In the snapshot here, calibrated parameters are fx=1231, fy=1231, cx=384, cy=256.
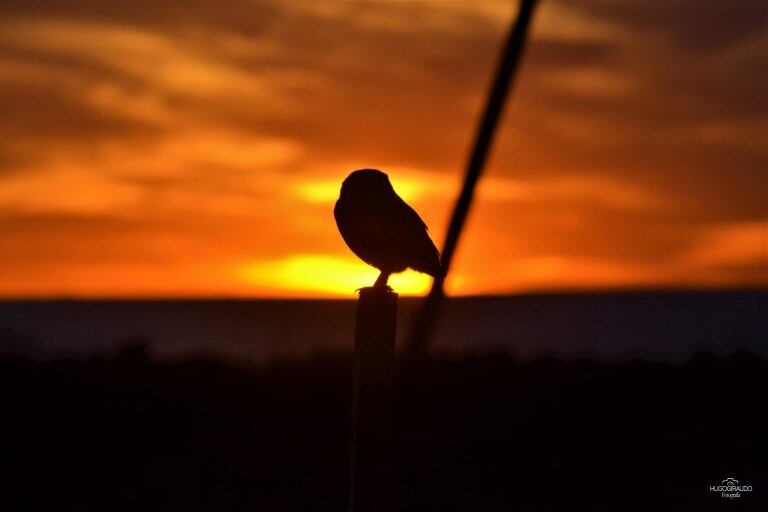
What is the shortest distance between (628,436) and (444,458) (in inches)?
92.2

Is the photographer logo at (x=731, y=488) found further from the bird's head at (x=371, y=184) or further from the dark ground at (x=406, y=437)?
the bird's head at (x=371, y=184)

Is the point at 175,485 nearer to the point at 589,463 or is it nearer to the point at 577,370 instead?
the point at 589,463

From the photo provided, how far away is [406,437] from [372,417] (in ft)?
23.0

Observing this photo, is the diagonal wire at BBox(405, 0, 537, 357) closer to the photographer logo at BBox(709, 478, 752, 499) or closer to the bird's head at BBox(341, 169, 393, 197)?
the bird's head at BBox(341, 169, 393, 197)

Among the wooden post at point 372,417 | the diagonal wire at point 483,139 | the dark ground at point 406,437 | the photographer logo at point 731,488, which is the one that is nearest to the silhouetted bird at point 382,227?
the dark ground at point 406,437

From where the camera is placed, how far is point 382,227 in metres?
9.59

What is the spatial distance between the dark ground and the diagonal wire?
18.2 ft

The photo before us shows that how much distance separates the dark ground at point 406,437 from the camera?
11.7m

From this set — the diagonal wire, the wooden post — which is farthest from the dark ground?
the diagonal wire

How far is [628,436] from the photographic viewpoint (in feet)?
45.1

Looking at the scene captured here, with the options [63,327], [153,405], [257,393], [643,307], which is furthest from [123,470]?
[643,307]

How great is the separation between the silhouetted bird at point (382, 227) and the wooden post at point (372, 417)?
2.88 metres

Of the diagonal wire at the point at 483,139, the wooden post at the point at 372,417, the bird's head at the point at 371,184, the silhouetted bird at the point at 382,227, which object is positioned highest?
the bird's head at the point at 371,184

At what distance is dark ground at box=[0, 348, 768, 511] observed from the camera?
1170cm
